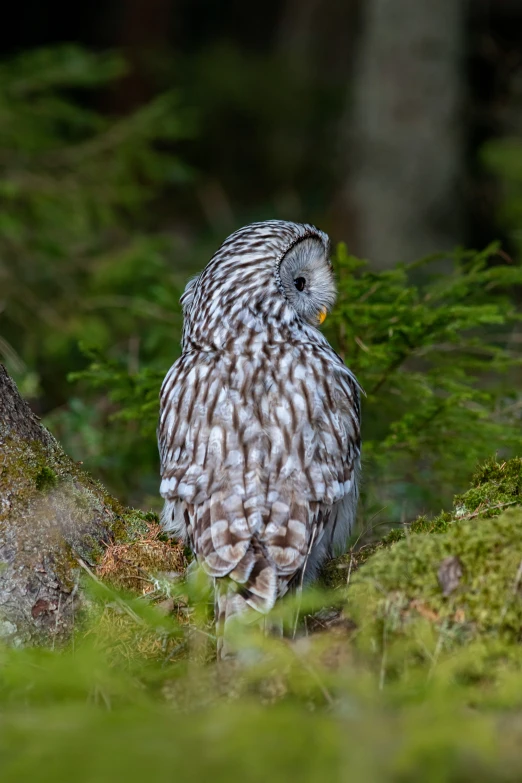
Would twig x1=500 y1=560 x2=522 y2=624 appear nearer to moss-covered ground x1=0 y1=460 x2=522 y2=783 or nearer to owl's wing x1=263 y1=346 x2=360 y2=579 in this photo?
moss-covered ground x1=0 y1=460 x2=522 y2=783

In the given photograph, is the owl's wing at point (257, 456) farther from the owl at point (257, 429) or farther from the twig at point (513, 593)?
the twig at point (513, 593)

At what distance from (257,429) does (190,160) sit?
17.5 metres

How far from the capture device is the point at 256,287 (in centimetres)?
445

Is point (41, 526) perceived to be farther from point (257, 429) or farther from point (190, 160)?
point (190, 160)

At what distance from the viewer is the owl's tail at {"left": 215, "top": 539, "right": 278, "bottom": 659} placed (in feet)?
11.5

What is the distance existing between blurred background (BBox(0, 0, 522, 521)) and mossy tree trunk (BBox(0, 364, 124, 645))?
1.13 m

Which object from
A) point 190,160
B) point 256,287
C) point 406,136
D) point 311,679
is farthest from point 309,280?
point 190,160

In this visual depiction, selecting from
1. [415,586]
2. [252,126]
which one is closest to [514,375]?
[415,586]

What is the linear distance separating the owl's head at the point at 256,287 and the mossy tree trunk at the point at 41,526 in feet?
3.13

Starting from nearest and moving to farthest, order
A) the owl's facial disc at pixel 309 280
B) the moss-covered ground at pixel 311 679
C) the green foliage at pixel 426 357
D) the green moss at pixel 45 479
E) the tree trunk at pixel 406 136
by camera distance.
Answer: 1. the moss-covered ground at pixel 311 679
2. the green moss at pixel 45 479
3. the owl's facial disc at pixel 309 280
4. the green foliage at pixel 426 357
5. the tree trunk at pixel 406 136

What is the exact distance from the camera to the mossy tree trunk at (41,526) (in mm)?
3523

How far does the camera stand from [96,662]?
2.36 m

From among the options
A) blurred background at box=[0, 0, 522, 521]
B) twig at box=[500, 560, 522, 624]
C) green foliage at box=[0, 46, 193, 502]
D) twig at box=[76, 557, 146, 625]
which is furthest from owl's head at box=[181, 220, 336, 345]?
green foliage at box=[0, 46, 193, 502]

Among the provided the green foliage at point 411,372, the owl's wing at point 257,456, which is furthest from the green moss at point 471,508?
the green foliage at point 411,372
